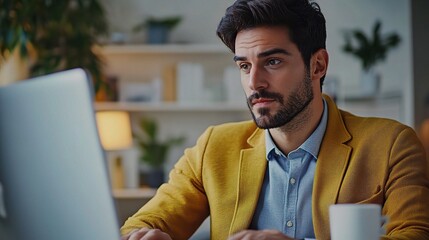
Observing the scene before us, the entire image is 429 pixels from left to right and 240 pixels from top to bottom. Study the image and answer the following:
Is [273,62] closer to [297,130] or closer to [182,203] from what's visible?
[297,130]

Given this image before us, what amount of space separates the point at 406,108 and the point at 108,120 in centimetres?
215

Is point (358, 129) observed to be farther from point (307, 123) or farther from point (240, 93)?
point (240, 93)

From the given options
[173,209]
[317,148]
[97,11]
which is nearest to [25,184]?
[173,209]

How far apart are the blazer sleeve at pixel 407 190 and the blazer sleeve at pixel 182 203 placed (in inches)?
19.1

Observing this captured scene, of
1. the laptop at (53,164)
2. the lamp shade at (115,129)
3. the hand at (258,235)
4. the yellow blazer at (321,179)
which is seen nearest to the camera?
the laptop at (53,164)

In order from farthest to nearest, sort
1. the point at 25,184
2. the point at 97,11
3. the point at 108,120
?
the point at 108,120 < the point at 97,11 < the point at 25,184

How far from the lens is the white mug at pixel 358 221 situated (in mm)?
1177

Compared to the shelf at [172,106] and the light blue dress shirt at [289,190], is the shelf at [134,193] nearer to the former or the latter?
the shelf at [172,106]

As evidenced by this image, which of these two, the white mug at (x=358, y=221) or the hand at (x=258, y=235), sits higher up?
the white mug at (x=358, y=221)

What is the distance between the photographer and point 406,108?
5.51 metres

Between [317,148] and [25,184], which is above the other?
[25,184]

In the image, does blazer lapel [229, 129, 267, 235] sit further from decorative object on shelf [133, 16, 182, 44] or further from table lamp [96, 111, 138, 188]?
decorative object on shelf [133, 16, 182, 44]

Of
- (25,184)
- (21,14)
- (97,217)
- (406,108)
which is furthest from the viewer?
(406,108)

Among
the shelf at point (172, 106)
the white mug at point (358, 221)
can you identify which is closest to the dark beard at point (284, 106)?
the white mug at point (358, 221)
